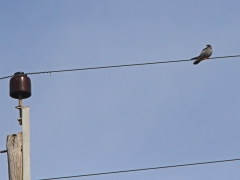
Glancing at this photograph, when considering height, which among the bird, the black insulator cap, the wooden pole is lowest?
the wooden pole

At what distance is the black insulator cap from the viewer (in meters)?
7.99

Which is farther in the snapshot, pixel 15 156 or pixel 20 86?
pixel 20 86

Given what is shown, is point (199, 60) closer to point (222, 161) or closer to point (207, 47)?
point (207, 47)

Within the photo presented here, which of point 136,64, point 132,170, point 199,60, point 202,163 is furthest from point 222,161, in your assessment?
point 199,60

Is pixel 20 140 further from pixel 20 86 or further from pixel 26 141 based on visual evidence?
pixel 20 86

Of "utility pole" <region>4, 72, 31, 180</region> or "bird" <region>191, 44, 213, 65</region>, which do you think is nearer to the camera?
"utility pole" <region>4, 72, 31, 180</region>

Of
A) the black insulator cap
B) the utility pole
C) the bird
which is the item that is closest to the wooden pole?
the utility pole

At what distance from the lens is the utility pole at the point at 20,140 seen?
7.29 m

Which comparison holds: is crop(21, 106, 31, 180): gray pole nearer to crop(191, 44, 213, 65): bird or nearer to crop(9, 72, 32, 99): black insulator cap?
crop(9, 72, 32, 99): black insulator cap

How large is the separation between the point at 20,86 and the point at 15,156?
3.42 feet

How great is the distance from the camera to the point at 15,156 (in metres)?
7.38

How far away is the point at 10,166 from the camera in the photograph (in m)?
7.32

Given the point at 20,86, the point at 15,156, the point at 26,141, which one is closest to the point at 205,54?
the point at 20,86

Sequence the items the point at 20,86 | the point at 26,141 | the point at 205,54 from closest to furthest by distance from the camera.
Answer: the point at 26,141
the point at 20,86
the point at 205,54
